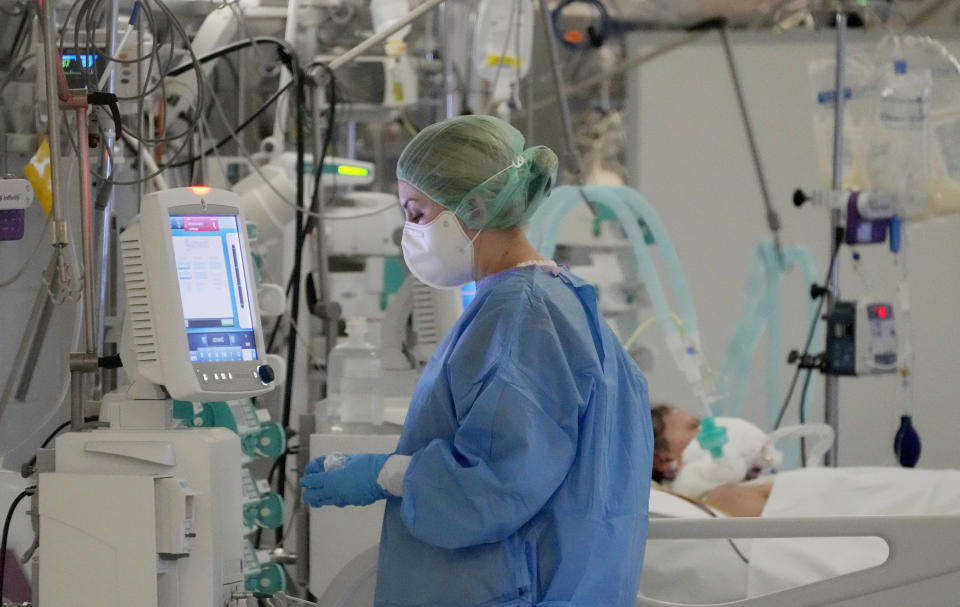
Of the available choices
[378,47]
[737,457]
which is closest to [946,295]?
[737,457]

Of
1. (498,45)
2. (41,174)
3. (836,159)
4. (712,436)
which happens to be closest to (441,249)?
(41,174)

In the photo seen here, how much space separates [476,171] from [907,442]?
271 centimetres

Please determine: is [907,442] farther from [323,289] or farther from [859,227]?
[323,289]

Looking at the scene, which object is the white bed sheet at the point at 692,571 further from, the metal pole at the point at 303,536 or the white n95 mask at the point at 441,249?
the white n95 mask at the point at 441,249

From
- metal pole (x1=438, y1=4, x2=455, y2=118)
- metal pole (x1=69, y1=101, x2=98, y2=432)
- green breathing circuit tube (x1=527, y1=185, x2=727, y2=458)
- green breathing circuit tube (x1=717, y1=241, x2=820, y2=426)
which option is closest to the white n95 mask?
metal pole (x1=69, y1=101, x2=98, y2=432)

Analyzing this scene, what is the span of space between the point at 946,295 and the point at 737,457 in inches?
114

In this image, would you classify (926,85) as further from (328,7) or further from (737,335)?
(328,7)

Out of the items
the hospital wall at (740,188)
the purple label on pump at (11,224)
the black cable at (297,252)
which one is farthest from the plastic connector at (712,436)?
the hospital wall at (740,188)

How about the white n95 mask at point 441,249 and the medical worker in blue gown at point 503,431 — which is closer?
the medical worker in blue gown at point 503,431

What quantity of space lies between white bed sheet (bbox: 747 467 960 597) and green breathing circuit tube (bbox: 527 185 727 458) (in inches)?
15.3

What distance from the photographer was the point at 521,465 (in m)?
1.88

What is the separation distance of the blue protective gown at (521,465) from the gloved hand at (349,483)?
0.16ft

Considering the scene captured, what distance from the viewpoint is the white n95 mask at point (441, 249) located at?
2.12 m

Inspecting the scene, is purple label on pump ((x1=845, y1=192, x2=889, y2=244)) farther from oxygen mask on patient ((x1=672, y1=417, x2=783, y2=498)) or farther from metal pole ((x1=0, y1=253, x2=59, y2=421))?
metal pole ((x1=0, y1=253, x2=59, y2=421))
